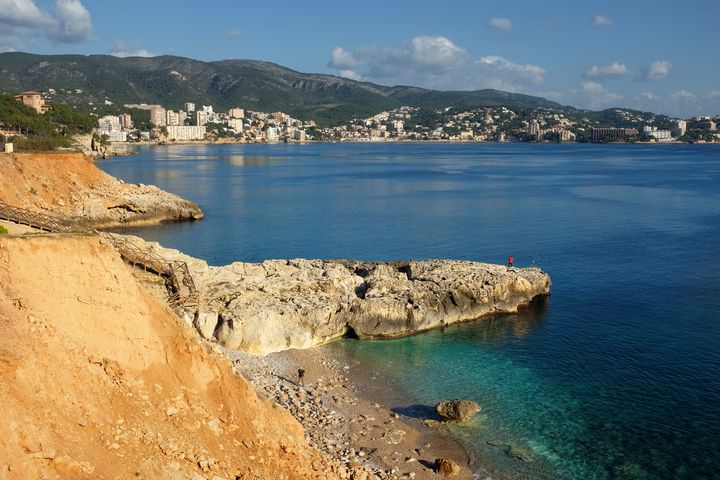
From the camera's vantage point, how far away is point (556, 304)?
91.7 ft

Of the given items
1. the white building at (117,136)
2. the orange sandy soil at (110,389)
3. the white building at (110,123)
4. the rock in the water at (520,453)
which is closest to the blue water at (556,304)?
the rock in the water at (520,453)

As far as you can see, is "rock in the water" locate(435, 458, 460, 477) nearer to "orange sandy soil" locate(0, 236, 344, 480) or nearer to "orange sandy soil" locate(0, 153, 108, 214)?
"orange sandy soil" locate(0, 236, 344, 480)

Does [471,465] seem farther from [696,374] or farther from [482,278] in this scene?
[482,278]

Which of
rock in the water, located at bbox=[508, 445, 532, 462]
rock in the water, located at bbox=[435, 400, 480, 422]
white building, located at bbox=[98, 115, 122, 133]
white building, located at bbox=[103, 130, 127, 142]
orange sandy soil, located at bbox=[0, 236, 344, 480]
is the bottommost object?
rock in the water, located at bbox=[508, 445, 532, 462]

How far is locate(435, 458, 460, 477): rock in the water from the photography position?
14300mm

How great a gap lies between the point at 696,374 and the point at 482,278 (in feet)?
30.2

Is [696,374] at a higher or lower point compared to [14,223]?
lower

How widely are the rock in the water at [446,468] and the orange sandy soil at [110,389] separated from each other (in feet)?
9.46

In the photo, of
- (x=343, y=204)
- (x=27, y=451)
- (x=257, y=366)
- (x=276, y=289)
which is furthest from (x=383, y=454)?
(x=343, y=204)

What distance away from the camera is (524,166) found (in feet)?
378

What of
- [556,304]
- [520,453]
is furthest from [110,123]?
[520,453]

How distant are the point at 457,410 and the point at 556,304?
12987 millimetres

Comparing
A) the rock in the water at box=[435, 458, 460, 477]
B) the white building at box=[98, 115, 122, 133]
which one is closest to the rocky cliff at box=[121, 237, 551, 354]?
the rock in the water at box=[435, 458, 460, 477]

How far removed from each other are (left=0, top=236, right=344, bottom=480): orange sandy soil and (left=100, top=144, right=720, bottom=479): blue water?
6.42 meters
